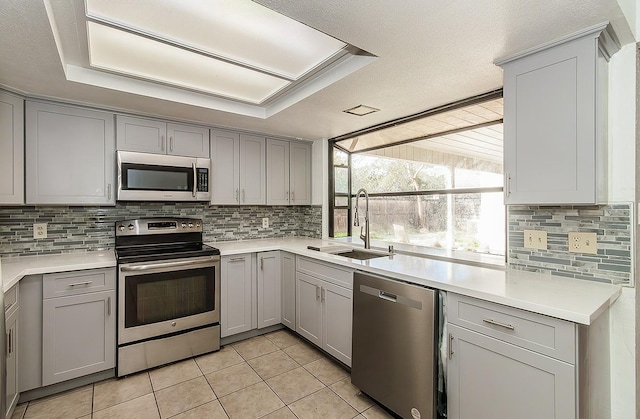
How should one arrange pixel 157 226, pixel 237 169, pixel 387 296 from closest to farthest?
pixel 387 296 < pixel 157 226 < pixel 237 169

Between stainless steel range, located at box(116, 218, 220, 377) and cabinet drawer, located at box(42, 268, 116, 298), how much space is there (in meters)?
0.09

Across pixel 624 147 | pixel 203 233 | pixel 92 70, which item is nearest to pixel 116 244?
pixel 203 233

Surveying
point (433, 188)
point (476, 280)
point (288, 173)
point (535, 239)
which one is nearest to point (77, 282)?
point (288, 173)

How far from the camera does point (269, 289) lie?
317cm

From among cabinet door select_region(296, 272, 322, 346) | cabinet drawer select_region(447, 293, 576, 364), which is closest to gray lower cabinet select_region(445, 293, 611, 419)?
cabinet drawer select_region(447, 293, 576, 364)

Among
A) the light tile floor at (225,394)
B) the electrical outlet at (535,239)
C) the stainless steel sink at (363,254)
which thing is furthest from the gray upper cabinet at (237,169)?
the electrical outlet at (535,239)

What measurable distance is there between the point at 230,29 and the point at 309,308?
2197 millimetres

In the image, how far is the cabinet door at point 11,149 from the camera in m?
2.13

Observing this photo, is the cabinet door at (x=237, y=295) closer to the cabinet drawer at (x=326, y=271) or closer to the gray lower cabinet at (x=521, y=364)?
the cabinet drawer at (x=326, y=271)

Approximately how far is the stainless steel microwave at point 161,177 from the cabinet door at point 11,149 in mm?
591

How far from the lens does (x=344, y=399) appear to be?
6.98ft

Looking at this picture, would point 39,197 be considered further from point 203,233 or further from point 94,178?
point 203,233

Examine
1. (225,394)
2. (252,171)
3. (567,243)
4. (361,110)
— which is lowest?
(225,394)

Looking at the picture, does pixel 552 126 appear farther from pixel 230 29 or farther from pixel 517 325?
pixel 230 29
